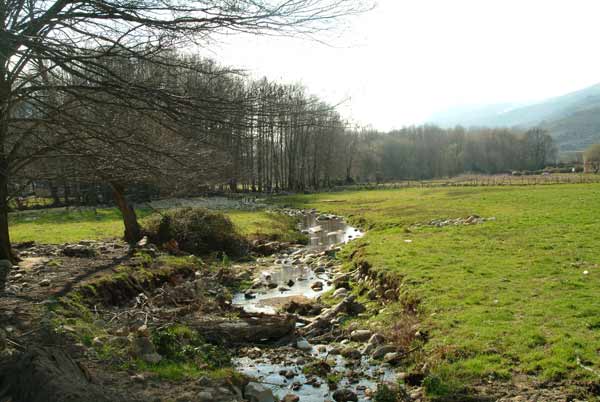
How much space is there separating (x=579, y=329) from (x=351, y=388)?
362cm

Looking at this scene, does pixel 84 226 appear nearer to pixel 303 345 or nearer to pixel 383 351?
pixel 303 345

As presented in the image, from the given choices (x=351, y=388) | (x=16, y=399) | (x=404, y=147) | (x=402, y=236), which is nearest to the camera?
(x=16, y=399)

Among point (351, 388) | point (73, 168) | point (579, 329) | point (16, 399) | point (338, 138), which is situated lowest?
point (351, 388)

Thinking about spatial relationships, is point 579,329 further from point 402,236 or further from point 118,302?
point 402,236

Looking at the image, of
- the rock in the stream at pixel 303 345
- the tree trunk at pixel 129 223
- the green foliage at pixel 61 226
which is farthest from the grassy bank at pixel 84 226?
the rock in the stream at pixel 303 345

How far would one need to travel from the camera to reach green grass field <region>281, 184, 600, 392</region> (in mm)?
6734

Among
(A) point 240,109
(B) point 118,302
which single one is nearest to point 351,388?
(A) point 240,109

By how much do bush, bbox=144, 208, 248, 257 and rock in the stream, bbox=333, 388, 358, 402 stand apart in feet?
39.2

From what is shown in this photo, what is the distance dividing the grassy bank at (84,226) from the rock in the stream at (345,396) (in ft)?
45.1

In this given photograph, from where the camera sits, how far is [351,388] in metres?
7.07

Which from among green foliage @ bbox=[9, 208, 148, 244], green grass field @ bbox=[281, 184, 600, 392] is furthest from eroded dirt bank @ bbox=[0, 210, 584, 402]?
green foliage @ bbox=[9, 208, 148, 244]

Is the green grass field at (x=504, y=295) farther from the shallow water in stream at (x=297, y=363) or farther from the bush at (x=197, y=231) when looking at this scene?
the bush at (x=197, y=231)

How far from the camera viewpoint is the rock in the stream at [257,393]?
21.5 ft

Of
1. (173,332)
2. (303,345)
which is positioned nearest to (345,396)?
(303,345)
